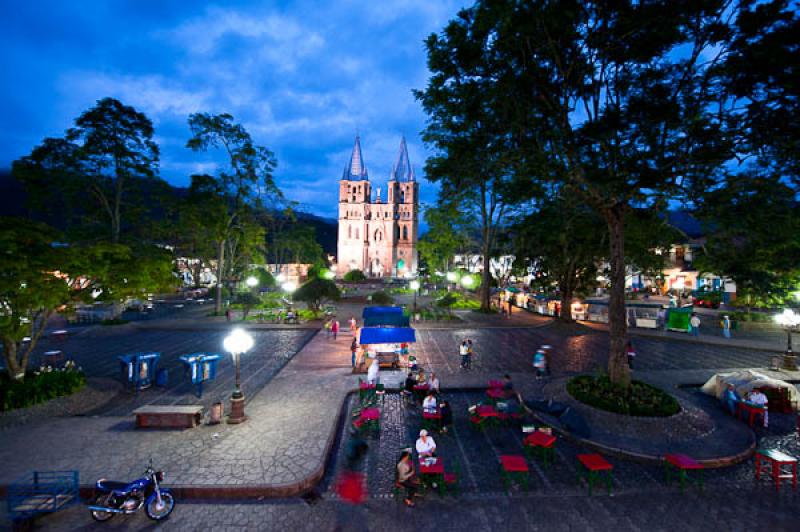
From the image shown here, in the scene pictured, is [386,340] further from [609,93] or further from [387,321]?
[609,93]

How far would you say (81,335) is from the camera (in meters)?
19.9

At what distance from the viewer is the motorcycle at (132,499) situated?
5688 millimetres

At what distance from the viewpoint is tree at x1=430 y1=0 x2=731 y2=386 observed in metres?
8.31

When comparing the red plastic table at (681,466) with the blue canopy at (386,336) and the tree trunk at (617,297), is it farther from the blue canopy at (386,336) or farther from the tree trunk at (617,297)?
the blue canopy at (386,336)

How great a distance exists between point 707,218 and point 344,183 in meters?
83.9

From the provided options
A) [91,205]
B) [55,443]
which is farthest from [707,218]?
[91,205]

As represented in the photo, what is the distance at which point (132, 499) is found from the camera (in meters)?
5.75

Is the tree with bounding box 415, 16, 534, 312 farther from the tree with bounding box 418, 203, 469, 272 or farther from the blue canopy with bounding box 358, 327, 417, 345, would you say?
the tree with bounding box 418, 203, 469, 272

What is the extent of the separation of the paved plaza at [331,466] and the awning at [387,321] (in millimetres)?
3169

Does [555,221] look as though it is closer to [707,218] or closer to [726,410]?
[707,218]

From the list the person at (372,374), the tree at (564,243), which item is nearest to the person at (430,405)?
the person at (372,374)

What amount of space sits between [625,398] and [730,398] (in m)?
3.56

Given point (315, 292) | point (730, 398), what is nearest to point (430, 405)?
point (730, 398)

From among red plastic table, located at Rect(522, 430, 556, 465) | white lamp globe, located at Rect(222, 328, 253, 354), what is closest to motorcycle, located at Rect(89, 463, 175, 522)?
Result: white lamp globe, located at Rect(222, 328, 253, 354)
